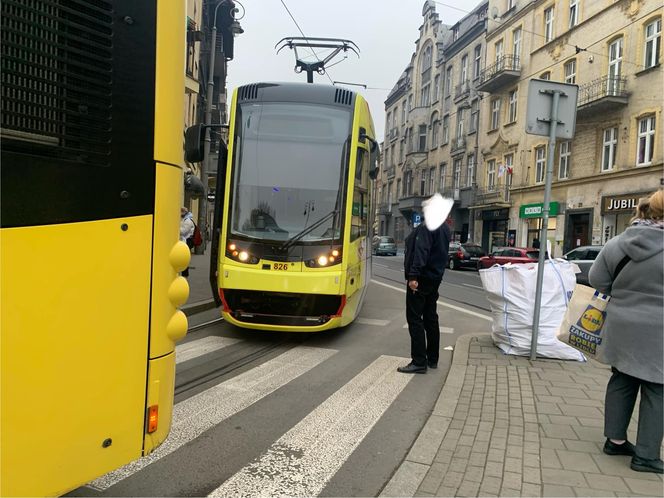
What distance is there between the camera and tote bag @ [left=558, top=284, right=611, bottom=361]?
126 inches

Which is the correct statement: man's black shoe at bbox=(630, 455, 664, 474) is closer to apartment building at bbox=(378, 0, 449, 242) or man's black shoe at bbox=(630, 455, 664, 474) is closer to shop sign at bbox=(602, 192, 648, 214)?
shop sign at bbox=(602, 192, 648, 214)

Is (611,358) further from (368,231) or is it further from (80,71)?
(368,231)

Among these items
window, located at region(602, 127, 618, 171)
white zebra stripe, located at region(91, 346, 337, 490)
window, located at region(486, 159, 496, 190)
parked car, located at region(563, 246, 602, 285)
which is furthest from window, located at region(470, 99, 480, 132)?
white zebra stripe, located at region(91, 346, 337, 490)

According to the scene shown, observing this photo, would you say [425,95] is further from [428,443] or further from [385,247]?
[428,443]

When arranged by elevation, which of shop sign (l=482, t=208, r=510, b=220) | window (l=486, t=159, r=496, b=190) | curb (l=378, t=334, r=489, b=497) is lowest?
curb (l=378, t=334, r=489, b=497)

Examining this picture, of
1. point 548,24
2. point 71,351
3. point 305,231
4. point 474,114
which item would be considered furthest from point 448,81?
point 71,351

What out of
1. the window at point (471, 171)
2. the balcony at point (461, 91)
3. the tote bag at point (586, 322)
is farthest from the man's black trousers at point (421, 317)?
the balcony at point (461, 91)

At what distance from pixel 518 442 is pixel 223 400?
238 centimetres

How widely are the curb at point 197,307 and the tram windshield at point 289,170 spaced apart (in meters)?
2.39

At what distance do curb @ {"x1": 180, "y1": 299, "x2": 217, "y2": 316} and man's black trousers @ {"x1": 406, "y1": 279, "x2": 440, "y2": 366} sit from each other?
4174mm

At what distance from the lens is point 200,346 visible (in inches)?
244

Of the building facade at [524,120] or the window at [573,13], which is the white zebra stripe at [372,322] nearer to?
the building facade at [524,120]

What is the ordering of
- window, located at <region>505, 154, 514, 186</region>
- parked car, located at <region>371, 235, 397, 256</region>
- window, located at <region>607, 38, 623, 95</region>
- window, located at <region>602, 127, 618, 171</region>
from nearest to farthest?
window, located at <region>607, 38, 623, 95</region>
window, located at <region>602, 127, 618, 171</region>
window, located at <region>505, 154, 514, 186</region>
parked car, located at <region>371, 235, 397, 256</region>

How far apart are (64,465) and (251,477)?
135cm
